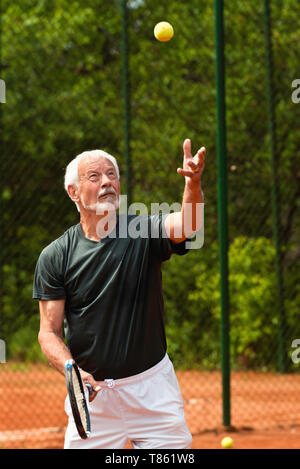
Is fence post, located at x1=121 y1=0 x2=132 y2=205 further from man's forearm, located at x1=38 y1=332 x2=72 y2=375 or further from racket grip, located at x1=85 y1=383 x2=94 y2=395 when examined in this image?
racket grip, located at x1=85 y1=383 x2=94 y2=395

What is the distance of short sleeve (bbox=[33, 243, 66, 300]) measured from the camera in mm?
2758

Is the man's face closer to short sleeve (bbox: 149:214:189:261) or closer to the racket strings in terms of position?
short sleeve (bbox: 149:214:189:261)

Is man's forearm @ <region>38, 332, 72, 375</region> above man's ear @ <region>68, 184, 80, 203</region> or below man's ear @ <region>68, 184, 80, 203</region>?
below

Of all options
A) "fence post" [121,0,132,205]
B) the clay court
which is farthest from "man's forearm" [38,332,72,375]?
"fence post" [121,0,132,205]

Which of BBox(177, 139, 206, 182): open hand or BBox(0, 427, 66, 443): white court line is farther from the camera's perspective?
BBox(0, 427, 66, 443): white court line

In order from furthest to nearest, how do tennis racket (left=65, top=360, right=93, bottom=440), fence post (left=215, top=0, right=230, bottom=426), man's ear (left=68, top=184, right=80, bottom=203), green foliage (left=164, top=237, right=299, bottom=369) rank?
1. green foliage (left=164, top=237, right=299, bottom=369)
2. fence post (left=215, top=0, right=230, bottom=426)
3. man's ear (left=68, top=184, right=80, bottom=203)
4. tennis racket (left=65, top=360, right=93, bottom=440)

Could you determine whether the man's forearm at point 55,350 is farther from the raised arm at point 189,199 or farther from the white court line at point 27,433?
the white court line at point 27,433

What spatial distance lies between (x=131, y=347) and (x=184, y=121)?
527 centimetres

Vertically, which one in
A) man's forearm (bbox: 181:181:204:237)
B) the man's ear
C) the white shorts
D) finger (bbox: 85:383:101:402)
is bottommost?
the white shorts

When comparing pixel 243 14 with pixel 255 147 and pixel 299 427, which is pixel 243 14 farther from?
pixel 299 427

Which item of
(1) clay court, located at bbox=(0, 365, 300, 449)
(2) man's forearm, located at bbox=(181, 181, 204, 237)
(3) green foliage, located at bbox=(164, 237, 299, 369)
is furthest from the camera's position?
(3) green foliage, located at bbox=(164, 237, 299, 369)

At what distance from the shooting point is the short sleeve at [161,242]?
2.76m

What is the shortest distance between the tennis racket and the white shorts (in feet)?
0.54
